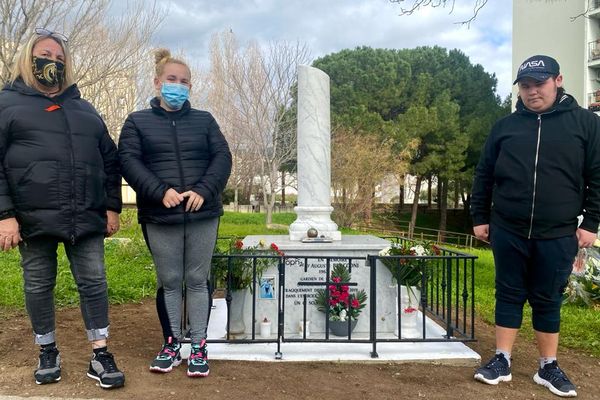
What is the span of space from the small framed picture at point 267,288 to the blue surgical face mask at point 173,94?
169 cm

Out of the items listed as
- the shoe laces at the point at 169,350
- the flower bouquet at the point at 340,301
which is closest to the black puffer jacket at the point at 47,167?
the shoe laces at the point at 169,350

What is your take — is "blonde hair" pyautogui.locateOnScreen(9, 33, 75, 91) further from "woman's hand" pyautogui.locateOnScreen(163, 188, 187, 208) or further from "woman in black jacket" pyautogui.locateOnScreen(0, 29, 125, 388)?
"woman's hand" pyautogui.locateOnScreen(163, 188, 187, 208)

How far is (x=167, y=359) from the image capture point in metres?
3.43

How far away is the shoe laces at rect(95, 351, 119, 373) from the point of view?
316 centimetres

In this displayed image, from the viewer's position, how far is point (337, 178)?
2195 cm

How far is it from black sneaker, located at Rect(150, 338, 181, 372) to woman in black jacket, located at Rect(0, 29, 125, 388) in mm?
287

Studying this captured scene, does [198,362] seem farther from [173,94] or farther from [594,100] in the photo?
[594,100]

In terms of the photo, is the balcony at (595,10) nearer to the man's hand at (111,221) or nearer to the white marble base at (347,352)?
the white marble base at (347,352)

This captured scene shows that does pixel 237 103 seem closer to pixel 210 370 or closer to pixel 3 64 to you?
pixel 3 64

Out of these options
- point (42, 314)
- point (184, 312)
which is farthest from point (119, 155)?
point (184, 312)

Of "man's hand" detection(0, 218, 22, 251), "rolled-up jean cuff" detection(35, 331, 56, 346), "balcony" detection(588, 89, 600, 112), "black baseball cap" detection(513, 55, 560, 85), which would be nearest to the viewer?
"man's hand" detection(0, 218, 22, 251)

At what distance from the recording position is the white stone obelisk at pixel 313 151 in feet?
17.6

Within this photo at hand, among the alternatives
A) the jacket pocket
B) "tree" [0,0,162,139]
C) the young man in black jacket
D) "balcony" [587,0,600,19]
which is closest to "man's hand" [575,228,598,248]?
the young man in black jacket

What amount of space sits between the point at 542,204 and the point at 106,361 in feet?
9.27
